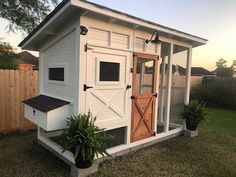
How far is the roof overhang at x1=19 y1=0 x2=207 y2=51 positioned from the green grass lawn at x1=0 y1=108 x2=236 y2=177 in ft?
8.01

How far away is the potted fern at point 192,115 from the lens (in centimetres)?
553

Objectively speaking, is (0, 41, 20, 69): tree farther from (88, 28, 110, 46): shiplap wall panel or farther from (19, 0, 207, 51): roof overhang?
(88, 28, 110, 46): shiplap wall panel

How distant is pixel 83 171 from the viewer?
3.14m

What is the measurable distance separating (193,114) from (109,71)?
3.22 metres

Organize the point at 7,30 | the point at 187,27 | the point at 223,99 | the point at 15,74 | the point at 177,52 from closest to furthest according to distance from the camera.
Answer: the point at 15,74 < the point at 177,52 < the point at 7,30 < the point at 187,27 < the point at 223,99

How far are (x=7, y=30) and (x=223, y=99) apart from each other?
11.8 metres

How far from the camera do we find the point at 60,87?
3.87m

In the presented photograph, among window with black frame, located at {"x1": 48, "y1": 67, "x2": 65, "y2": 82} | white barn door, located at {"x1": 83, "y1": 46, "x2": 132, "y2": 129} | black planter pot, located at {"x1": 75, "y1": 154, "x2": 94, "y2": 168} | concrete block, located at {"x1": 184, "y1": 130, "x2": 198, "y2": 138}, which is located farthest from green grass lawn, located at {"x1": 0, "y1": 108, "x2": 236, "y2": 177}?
window with black frame, located at {"x1": 48, "y1": 67, "x2": 65, "y2": 82}

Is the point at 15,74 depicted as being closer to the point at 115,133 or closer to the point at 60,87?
the point at 60,87

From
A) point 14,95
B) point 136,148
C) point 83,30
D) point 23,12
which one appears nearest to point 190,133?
point 136,148

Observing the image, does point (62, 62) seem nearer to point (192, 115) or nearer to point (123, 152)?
point (123, 152)

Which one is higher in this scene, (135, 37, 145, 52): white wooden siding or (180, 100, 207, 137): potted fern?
(135, 37, 145, 52): white wooden siding

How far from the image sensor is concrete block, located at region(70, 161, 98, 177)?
A: 3105 millimetres

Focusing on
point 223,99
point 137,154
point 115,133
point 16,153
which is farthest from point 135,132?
point 223,99
